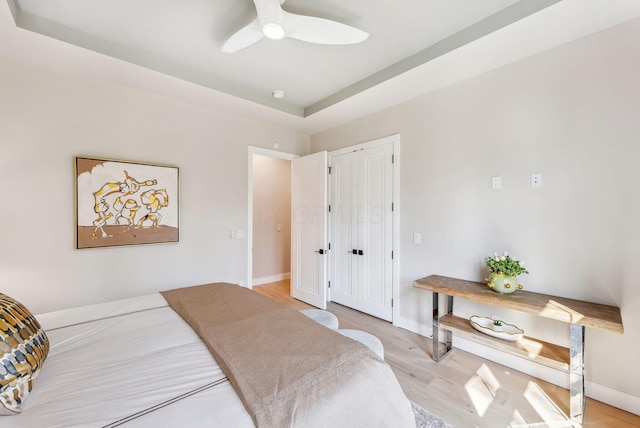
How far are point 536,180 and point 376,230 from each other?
1623 millimetres

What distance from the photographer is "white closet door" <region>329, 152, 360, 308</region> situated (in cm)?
349

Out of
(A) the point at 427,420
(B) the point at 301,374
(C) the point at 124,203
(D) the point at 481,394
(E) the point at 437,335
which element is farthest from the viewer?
(C) the point at 124,203

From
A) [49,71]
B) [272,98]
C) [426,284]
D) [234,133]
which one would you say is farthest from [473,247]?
[49,71]

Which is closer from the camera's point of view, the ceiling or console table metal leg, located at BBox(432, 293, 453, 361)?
the ceiling

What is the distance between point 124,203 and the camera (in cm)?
256

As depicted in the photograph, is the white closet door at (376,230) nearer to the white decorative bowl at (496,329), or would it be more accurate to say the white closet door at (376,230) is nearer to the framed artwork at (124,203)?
the white decorative bowl at (496,329)

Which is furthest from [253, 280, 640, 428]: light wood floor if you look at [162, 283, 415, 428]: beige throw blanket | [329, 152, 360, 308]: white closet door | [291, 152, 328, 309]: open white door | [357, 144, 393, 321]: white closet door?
[291, 152, 328, 309]: open white door

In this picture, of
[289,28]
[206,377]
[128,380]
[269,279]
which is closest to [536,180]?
[289,28]

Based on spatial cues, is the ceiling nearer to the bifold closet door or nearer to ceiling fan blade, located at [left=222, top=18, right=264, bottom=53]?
ceiling fan blade, located at [left=222, top=18, right=264, bottom=53]

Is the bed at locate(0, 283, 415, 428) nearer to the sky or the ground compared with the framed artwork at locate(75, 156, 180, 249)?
nearer to the ground

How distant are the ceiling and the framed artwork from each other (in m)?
0.87

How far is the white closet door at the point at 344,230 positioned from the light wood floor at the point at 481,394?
1.08 m

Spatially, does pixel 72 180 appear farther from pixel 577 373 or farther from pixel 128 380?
pixel 577 373

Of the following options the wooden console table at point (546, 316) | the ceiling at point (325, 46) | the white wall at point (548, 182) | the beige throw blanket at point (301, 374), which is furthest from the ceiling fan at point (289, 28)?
the wooden console table at point (546, 316)
